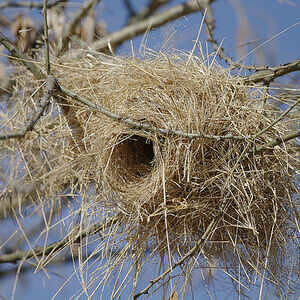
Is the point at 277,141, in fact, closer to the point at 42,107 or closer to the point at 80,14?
the point at 42,107

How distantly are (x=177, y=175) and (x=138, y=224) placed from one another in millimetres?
126

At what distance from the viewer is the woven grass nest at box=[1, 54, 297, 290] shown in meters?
1.34

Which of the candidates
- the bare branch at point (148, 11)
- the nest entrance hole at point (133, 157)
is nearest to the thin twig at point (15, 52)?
the nest entrance hole at point (133, 157)

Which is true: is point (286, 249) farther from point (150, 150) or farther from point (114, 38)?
point (114, 38)

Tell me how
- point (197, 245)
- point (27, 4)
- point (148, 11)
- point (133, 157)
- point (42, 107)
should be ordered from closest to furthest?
1. point (42, 107)
2. point (197, 245)
3. point (133, 157)
4. point (27, 4)
5. point (148, 11)

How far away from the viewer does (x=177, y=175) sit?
137 centimetres

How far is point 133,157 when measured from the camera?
1508 millimetres

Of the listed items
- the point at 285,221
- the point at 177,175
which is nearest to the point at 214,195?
the point at 177,175

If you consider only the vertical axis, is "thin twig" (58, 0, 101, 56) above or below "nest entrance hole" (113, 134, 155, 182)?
above

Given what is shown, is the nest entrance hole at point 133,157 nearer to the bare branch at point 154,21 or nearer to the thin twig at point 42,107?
the thin twig at point 42,107

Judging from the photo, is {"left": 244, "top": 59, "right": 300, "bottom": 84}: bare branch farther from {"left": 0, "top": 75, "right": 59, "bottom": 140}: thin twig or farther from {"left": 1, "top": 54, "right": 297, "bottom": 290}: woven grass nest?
{"left": 0, "top": 75, "right": 59, "bottom": 140}: thin twig

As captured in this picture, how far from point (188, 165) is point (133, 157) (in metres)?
0.24

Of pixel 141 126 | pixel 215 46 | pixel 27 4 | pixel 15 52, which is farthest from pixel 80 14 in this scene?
pixel 141 126

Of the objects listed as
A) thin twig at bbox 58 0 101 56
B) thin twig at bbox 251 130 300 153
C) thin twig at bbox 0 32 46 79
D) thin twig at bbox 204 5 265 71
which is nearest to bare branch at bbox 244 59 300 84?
thin twig at bbox 204 5 265 71
